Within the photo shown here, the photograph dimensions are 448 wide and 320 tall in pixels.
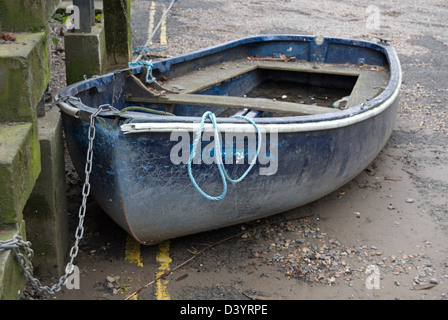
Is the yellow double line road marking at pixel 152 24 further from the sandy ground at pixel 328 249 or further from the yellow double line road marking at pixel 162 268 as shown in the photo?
the yellow double line road marking at pixel 162 268

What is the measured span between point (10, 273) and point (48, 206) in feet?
3.40

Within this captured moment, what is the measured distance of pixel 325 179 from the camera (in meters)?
5.06

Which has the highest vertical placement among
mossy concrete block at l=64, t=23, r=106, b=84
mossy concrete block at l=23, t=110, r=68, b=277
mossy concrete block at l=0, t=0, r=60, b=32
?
mossy concrete block at l=0, t=0, r=60, b=32

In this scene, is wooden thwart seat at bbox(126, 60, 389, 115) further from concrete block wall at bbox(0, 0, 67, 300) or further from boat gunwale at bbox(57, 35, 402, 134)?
concrete block wall at bbox(0, 0, 67, 300)

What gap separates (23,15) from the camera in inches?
147

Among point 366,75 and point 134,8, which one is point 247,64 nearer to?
point 366,75

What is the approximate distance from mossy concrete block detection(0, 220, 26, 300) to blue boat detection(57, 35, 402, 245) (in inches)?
39.4

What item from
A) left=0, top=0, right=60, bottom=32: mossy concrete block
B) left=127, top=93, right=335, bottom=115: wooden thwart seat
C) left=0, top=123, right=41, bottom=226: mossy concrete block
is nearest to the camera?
left=0, top=123, right=41, bottom=226: mossy concrete block

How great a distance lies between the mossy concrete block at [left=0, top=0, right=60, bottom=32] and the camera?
3.67 meters

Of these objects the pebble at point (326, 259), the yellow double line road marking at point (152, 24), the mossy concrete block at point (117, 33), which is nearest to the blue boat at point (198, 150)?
the pebble at point (326, 259)

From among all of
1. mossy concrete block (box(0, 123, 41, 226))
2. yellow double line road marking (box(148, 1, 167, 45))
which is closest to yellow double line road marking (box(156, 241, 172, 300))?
mossy concrete block (box(0, 123, 41, 226))

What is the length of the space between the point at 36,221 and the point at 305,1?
47.5 feet
